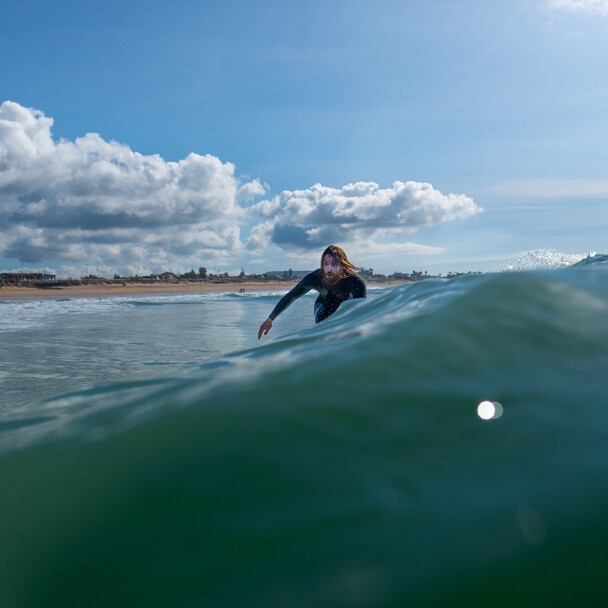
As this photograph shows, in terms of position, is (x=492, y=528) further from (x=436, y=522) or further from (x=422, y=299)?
(x=422, y=299)

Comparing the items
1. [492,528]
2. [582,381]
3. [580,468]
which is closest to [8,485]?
[492,528]

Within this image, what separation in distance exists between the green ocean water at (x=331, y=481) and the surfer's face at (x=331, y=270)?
10.9ft

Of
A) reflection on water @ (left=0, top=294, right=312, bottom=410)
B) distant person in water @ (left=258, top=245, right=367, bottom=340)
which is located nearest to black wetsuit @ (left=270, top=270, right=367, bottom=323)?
distant person in water @ (left=258, top=245, right=367, bottom=340)

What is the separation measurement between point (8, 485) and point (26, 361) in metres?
5.77

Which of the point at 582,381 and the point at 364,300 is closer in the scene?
the point at 582,381

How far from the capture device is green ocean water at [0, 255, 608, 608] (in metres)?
1.09

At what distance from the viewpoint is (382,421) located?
1710 millimetres

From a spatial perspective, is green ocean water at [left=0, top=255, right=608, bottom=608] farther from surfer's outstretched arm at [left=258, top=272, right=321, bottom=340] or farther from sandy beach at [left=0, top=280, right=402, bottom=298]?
sandy beach at [left=0, top=280, right=402, bottom=298]

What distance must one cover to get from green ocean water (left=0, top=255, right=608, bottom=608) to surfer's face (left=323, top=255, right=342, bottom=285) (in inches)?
130

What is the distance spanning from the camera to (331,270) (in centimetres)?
583

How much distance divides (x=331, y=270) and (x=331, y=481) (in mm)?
4536

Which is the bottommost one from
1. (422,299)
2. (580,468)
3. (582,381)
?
(580,468)

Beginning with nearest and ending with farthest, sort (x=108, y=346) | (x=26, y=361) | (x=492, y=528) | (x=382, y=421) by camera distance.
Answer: (x=492, y=528) → (x=382, y=421) → (x=26, y=361) → (x=108, y=346)

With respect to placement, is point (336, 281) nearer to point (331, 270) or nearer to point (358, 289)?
point (331, 270)
